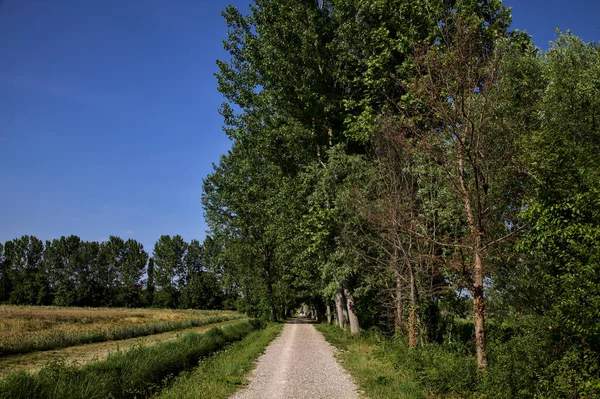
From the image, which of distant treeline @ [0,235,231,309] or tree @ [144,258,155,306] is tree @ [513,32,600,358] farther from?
tree @ [144,258,155,306]

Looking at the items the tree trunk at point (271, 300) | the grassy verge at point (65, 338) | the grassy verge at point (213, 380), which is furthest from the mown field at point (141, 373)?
the tree trunk at point (271, 300)

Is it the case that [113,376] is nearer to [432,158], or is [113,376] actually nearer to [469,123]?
[432,158]

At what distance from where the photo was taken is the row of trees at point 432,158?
796cm

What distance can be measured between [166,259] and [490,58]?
118 m

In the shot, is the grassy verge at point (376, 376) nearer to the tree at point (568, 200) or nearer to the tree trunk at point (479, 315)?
the tree trunk at point (479, 315)

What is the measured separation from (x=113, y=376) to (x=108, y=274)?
115757mm

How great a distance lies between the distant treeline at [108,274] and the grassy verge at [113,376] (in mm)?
91593

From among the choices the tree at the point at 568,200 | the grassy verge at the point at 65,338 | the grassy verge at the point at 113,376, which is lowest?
the grassy verge at the point at 65,338

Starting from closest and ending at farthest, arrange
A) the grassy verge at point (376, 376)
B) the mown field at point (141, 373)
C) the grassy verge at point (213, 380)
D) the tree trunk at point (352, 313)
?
the mown field at point (141, 373) → the grassy verge at point (376, 376) → the grassy verge at point (213, 380) → the tree trunk at point (352, 313)

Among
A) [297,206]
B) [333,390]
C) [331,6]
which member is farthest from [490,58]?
[331,6]

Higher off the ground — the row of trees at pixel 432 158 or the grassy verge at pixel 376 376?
the row of trees at pixel 432 158

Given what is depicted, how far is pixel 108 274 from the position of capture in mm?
110688

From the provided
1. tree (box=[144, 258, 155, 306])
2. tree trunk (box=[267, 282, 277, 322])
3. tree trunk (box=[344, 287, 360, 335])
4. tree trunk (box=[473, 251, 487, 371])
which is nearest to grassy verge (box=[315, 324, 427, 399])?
tree trunk (box=[473, 251, 487, 371])

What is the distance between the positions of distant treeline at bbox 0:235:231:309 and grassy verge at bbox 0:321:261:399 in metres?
91.6
